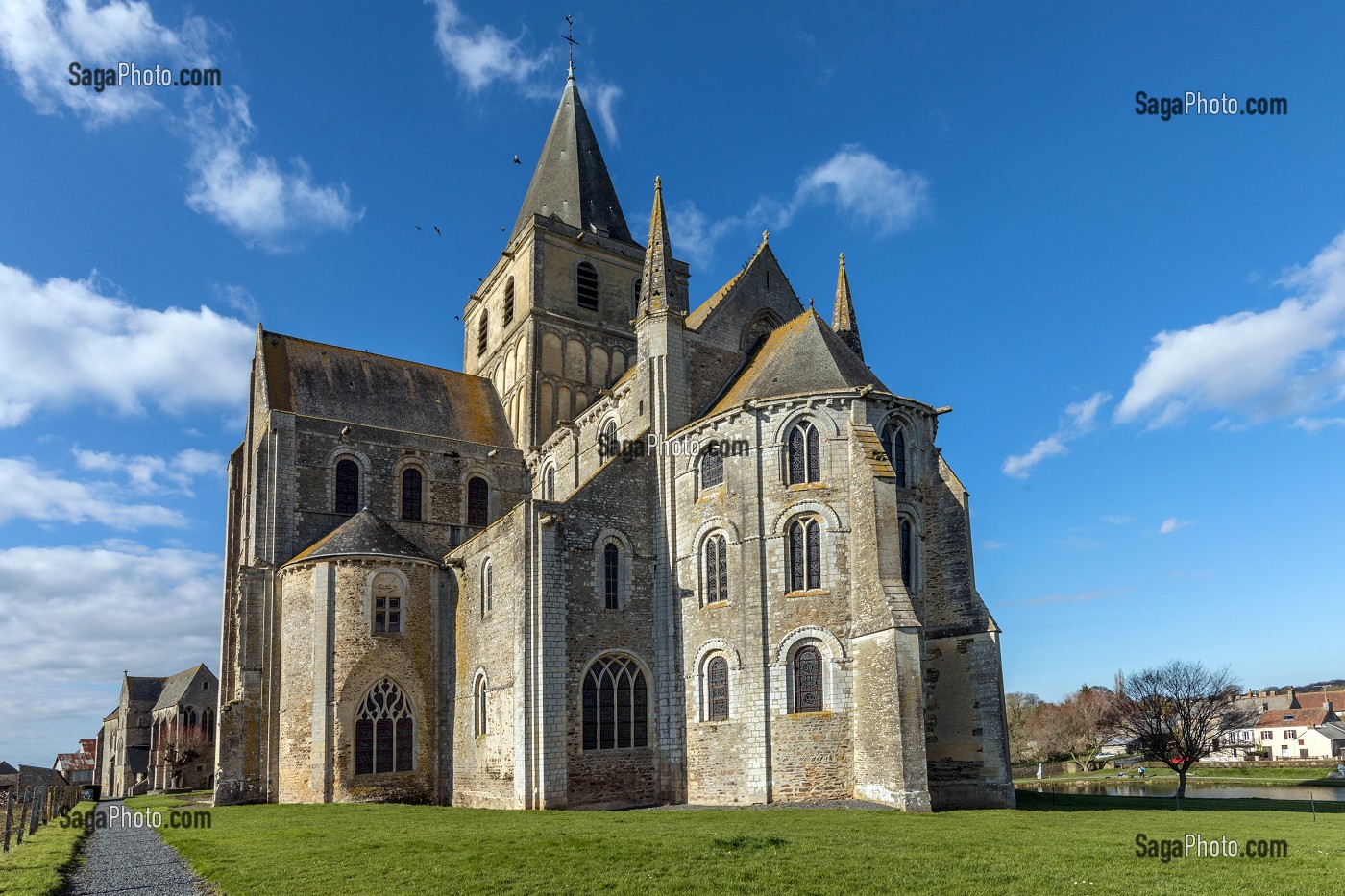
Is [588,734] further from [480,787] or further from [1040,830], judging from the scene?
[1040,830]

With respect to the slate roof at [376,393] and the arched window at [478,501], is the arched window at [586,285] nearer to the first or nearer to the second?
the slate roof at [376,393]

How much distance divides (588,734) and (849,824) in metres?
9.74

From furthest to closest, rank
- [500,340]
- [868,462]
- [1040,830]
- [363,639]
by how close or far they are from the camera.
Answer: [500,340] < [363,639] < [868,462] < [1040,830]

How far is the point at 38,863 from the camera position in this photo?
52.3 feet

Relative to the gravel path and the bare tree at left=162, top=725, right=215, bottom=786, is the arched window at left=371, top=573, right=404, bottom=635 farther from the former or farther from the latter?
the bare tree at left=162, top=725, right=215, bottom=786

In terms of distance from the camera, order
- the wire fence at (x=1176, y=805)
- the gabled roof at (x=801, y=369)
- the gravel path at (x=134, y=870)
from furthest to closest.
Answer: the gabled roof at (x=801, y=369), the wire fence at (x=1176, y=805), the gravel path at (x=134, y=870)

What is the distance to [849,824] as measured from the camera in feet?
61.0

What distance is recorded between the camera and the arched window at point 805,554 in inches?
1001

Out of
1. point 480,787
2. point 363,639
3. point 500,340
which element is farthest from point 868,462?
point 500,340

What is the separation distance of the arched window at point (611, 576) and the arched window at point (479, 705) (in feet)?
16.2

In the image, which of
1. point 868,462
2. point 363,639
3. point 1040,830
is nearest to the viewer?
point 1040,830

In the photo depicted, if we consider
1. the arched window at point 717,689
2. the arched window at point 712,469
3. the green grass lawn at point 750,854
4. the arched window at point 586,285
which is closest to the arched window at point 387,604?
the green grass lawn at point 750,854

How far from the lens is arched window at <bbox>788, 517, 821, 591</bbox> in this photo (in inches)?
1001

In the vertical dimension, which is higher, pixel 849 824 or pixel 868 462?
pixel 868 462
